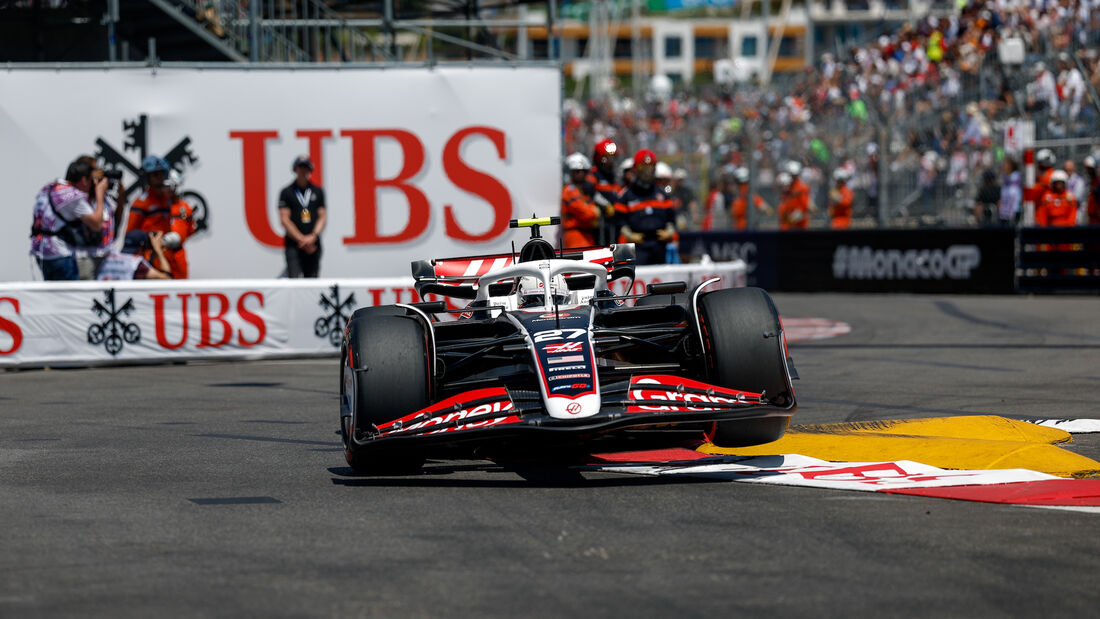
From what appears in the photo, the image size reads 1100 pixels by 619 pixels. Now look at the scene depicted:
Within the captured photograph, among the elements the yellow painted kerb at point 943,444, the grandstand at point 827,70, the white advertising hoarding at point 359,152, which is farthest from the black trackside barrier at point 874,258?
the yellow painted kerb at point 943,444

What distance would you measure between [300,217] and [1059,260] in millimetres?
9997

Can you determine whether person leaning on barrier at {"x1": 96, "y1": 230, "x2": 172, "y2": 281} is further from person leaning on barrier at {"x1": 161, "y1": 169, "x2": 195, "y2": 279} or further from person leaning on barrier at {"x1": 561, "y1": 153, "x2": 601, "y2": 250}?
Answer: person leaning on barrier at {"x1": 561, "y1": 153, "x2": 601, "y2": 250}

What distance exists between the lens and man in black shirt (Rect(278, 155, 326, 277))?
47.5ft

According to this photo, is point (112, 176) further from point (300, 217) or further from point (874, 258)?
point (874, 258)

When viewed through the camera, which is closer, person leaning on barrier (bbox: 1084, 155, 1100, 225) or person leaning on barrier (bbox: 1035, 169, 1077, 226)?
person leaning on barrier (bbox: 1084, 155, 1100, 225)

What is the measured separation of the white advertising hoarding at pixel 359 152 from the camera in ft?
51.8

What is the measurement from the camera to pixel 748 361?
6797 millimetres

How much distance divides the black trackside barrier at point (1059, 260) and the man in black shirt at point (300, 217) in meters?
9.60

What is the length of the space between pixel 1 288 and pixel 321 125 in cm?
448

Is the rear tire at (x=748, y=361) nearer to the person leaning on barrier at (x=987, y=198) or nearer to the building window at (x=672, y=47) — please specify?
the person leaning on barrier at (x=987, y=198)

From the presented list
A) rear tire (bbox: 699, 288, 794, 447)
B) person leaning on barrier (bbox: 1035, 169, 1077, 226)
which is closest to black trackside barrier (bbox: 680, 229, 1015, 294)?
person leaning on barrier (bbox: 1035, 169, 1077, 226)

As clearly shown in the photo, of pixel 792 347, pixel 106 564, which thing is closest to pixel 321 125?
pixel 792 347

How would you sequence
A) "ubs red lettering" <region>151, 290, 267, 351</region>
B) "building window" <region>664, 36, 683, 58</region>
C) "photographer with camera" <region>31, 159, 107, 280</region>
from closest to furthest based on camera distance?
1. "ubs red lettering" <region>151, 290, 267, 351</region>
2. "photographer with camera" <region>31, 159, 107, 280</region>
3. "building window" <region>664, 36, 683, 58</region>

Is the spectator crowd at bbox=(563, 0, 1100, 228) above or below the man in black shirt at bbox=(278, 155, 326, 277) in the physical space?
above
